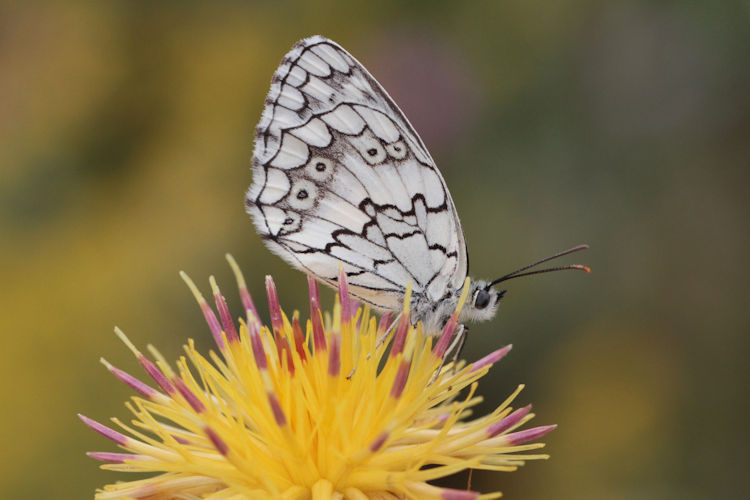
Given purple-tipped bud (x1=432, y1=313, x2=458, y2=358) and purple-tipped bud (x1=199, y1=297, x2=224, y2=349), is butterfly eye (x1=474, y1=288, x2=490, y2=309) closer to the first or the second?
purple-tipped bud (x1=432, y1=313, x2=458, y2=358)

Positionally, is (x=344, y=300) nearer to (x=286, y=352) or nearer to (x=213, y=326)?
(x=286, y=352)

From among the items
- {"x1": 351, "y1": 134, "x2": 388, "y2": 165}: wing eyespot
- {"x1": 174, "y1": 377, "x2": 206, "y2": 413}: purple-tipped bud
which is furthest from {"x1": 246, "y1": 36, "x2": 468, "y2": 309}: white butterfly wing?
{"x1": 174, "y1": 377, "x2": 206, "y2": 413}: purple-tipped bud

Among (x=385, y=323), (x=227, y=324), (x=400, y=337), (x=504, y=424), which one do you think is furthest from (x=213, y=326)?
(x=504, y=424)

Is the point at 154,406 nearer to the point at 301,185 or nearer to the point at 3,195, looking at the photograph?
the point at 301,185

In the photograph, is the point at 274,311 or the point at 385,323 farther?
the point at 385,323

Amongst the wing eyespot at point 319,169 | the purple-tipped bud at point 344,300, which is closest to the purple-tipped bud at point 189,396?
the purple-tipped bud at point 344,300

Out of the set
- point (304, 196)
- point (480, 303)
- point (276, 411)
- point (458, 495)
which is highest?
point (304, 196)
